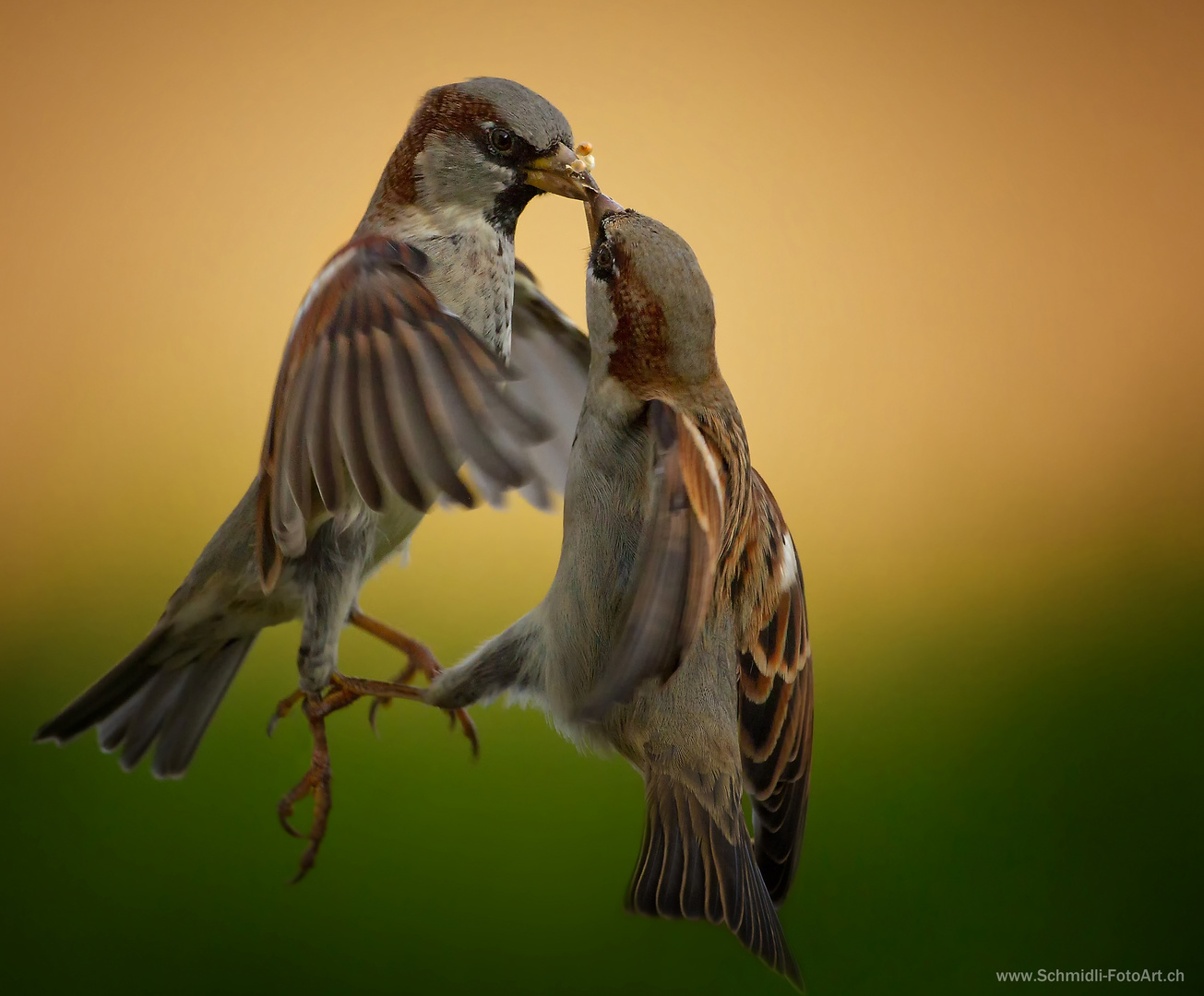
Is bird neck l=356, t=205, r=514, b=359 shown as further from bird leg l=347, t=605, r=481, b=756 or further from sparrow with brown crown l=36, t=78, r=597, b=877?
bird leg l=347, t=605, r=481, b=756

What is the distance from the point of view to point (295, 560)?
3.18ft

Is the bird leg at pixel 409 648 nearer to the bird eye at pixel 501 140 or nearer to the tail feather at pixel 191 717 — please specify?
the tail feather at pixel 191 717

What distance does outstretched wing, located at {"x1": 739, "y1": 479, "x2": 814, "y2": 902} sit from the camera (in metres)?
0.89

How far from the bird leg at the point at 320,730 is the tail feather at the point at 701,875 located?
0.22 metres

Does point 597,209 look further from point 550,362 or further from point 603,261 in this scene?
point 550,362

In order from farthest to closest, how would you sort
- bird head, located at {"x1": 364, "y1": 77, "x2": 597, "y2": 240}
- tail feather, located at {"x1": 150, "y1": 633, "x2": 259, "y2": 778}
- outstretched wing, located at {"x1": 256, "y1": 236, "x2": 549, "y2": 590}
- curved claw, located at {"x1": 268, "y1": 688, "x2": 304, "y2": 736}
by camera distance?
1. tail feather, located at {"x1": 150, "y1": 633, "x2": 259, "y2": 778}
2. curved claw, located at {"x1": 268, "y1": 688, "x2": 304, "y2": 736}
3. bird head, located at {"x1": 364, "y1": 77, "x2": 597, "y2": 240}
4. outstretched wing, located at {"x1": 256, "y1": 236, "x2": 549, "y2": 590}

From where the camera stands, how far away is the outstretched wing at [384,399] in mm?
752

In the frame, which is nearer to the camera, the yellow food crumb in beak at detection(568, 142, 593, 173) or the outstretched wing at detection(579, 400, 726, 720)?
the outstretched wing at detection(579, 400, 726, 720)

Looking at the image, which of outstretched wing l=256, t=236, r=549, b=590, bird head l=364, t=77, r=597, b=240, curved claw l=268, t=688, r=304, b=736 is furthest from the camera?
curved claw l=268, t=688, r=304, b=736

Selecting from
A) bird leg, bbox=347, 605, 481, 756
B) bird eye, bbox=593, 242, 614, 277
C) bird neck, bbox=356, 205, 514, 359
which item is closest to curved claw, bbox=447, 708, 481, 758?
bird leg, bbox=347, 605, 481, 756

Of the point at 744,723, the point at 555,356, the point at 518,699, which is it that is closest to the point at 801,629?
the point at 744,723

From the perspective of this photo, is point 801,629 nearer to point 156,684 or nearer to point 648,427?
point 648,427

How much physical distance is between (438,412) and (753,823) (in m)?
0.45

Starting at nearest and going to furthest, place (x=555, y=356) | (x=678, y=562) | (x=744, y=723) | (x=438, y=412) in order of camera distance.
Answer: (x=678, y=562) < (x=438, y=412) < (x=744, y=723) < (x=555, y=356)
